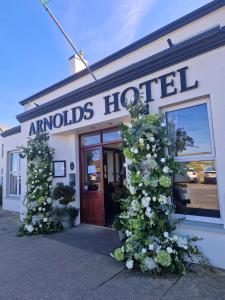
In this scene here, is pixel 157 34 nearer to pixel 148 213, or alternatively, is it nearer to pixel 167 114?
pixel 167 114

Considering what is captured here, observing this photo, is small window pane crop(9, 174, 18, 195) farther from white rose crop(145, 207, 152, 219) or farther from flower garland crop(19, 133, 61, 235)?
white rose crop(145, 207, 152, 219)

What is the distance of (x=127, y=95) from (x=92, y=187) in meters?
3.07

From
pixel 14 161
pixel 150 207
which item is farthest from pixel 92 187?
pixel 14 161

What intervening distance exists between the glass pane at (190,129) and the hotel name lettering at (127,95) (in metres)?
0.44

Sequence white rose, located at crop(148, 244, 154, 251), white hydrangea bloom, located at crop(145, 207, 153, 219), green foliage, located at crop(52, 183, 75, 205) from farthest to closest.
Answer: green foliage, located at crop(52, 183, 75, 205) → white hydrangea bloom, located at crop(145, 207, 153, 219) → white rose, located at crop(148, 244, 154, 251)

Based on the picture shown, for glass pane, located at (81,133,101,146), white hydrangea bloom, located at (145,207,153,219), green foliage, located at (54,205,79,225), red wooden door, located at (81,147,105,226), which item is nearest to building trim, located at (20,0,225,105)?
glass pane, located at (81,133,101,146)

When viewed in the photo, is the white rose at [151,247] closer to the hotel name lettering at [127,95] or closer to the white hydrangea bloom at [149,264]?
the white hydrangea bloom at [149,264]

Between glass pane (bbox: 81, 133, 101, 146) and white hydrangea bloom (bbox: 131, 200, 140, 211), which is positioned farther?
glass pane (bbox: 81, 133, 101, 146)

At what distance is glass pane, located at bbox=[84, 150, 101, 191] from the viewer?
6.61 m

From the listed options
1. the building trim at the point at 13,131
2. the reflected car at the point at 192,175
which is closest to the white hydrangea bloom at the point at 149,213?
the reflected car at the point at 192,175

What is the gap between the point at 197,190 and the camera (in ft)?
13.9

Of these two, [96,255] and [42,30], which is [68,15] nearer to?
[42,30]

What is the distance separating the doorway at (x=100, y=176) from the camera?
255 inches

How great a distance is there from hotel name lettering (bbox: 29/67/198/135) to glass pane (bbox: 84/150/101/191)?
46.9 inches
